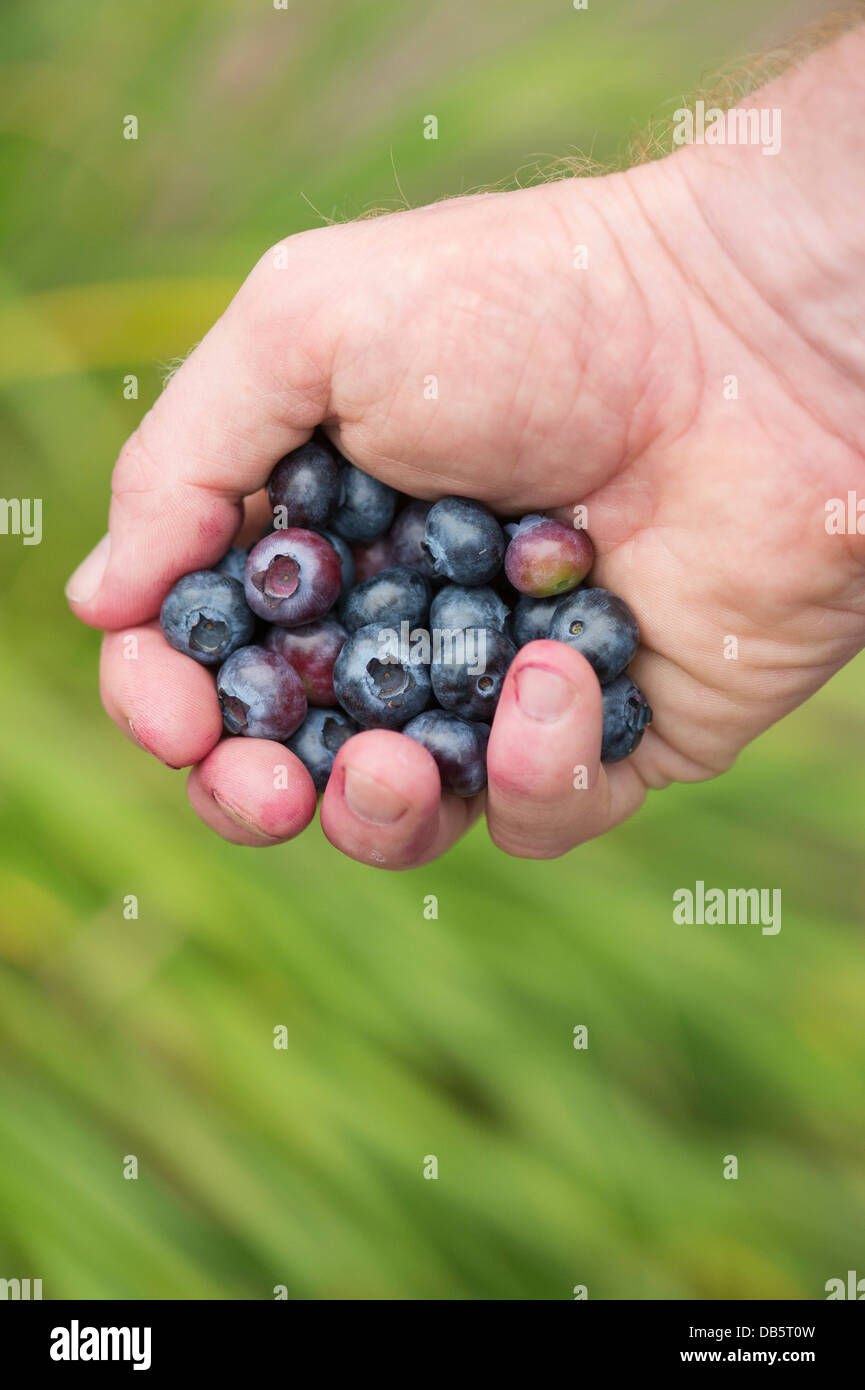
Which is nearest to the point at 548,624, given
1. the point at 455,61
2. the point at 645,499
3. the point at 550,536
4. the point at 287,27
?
the point at 550,536

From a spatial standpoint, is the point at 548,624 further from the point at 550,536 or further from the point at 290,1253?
the point at 290,1253

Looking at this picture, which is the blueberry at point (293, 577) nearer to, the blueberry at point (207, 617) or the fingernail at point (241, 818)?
the blueberry at point (207, 617)

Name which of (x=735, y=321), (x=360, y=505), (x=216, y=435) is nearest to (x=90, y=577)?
(x=216, y=435)

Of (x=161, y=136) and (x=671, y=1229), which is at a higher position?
(x=161, y=136)

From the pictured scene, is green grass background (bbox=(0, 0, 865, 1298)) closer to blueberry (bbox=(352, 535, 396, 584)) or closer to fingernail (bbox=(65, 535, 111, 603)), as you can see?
fingernail (bbox=(65, 535, 111, 603))

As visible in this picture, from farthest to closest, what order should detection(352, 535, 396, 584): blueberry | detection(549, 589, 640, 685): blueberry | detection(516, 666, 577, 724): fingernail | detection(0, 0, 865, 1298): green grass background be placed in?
detection(0, 0, 865, 1298): green grass background, detection(352, 535, 396, 584): blueberry, detection(549, 589, 640, 685): blueberry, detection(516, 666, 577, 724): fingernail

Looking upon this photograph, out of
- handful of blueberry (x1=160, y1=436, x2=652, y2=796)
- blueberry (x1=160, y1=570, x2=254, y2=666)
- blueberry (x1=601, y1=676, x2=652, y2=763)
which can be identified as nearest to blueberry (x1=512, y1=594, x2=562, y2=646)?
handful of blueberry (x1=160, y1=436, x2=652, y2=796)

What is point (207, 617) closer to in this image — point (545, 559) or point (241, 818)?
point (241, 818)
